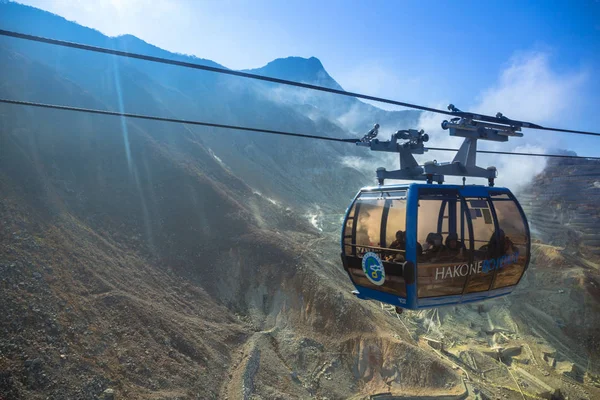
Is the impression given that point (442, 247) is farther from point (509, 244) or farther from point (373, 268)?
point (509, 244)

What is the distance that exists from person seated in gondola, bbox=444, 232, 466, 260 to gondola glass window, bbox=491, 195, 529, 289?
0.78 meters

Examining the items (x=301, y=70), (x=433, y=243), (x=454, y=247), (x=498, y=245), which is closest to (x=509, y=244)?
(x=498, y=245)

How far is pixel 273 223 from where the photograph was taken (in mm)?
26938

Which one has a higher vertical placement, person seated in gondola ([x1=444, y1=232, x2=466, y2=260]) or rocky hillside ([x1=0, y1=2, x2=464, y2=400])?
person seated in gondola ([x1=444, y1=232, x2=466, y2=260])

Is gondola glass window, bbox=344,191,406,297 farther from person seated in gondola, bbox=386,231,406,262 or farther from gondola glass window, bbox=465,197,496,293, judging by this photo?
gondola glass window, bbox=465,197,496,293

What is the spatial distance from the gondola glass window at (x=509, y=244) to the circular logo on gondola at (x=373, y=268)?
82.8 inches

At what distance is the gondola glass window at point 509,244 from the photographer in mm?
6301

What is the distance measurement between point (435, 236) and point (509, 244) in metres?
1.74

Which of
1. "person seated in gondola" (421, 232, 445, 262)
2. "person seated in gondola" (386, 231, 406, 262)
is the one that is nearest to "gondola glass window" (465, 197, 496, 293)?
"person seated in gondola" (421, 232, 445, 262)

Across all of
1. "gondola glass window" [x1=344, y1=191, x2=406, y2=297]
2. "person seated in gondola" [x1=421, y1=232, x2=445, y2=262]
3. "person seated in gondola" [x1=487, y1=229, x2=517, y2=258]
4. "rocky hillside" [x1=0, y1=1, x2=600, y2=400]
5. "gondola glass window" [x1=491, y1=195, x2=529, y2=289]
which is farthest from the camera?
"rocky hillside" [x1=0, y1=1, x2=600, y2=400]

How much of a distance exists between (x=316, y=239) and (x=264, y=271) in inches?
298

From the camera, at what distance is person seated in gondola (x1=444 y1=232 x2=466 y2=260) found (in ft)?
19.2

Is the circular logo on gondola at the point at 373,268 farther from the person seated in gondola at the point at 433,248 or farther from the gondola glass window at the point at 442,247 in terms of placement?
the person seated in gondola at the point at 433,248

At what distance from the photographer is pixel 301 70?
101 meters
